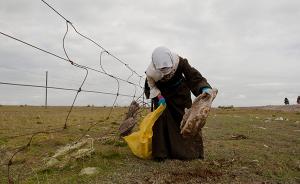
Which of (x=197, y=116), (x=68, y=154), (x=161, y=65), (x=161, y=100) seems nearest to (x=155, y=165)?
(x=197, y=116)

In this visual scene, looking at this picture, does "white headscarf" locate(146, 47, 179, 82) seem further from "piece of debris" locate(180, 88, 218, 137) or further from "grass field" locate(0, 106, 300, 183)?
"grass field" locate(0, 106, 300, 183)

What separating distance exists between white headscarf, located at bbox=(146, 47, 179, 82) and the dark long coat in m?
0.18

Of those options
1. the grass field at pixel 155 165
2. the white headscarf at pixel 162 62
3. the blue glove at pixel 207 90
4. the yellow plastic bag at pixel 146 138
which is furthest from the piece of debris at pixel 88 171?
the blue glove at pixel 207 90

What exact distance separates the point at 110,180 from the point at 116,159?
3.96ft

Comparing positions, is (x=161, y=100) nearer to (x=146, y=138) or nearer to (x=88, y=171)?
(x=146, y=138)

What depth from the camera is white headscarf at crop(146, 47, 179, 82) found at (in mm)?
5723

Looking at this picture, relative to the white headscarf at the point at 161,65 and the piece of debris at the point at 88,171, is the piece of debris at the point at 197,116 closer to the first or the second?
the white headscarf at the point at 161,65

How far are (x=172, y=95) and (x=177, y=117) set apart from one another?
0.32m

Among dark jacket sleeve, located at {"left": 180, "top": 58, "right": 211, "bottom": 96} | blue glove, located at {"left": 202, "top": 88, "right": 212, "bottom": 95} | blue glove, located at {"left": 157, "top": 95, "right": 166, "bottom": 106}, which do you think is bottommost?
blue glove, located at {"left": 157, "top": 95, "right": 166, "bottom": 106}

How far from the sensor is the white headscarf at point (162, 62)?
18.8 feet

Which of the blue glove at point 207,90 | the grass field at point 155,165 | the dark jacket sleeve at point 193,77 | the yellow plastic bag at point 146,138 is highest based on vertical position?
the dark jacket sleeve at point 193,77

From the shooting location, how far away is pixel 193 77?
600 centimetres

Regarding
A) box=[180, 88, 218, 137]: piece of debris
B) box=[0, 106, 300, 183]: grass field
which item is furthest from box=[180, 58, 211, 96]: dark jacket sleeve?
box=[0, 106, 300, 183]: grass field

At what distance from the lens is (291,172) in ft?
17.5
